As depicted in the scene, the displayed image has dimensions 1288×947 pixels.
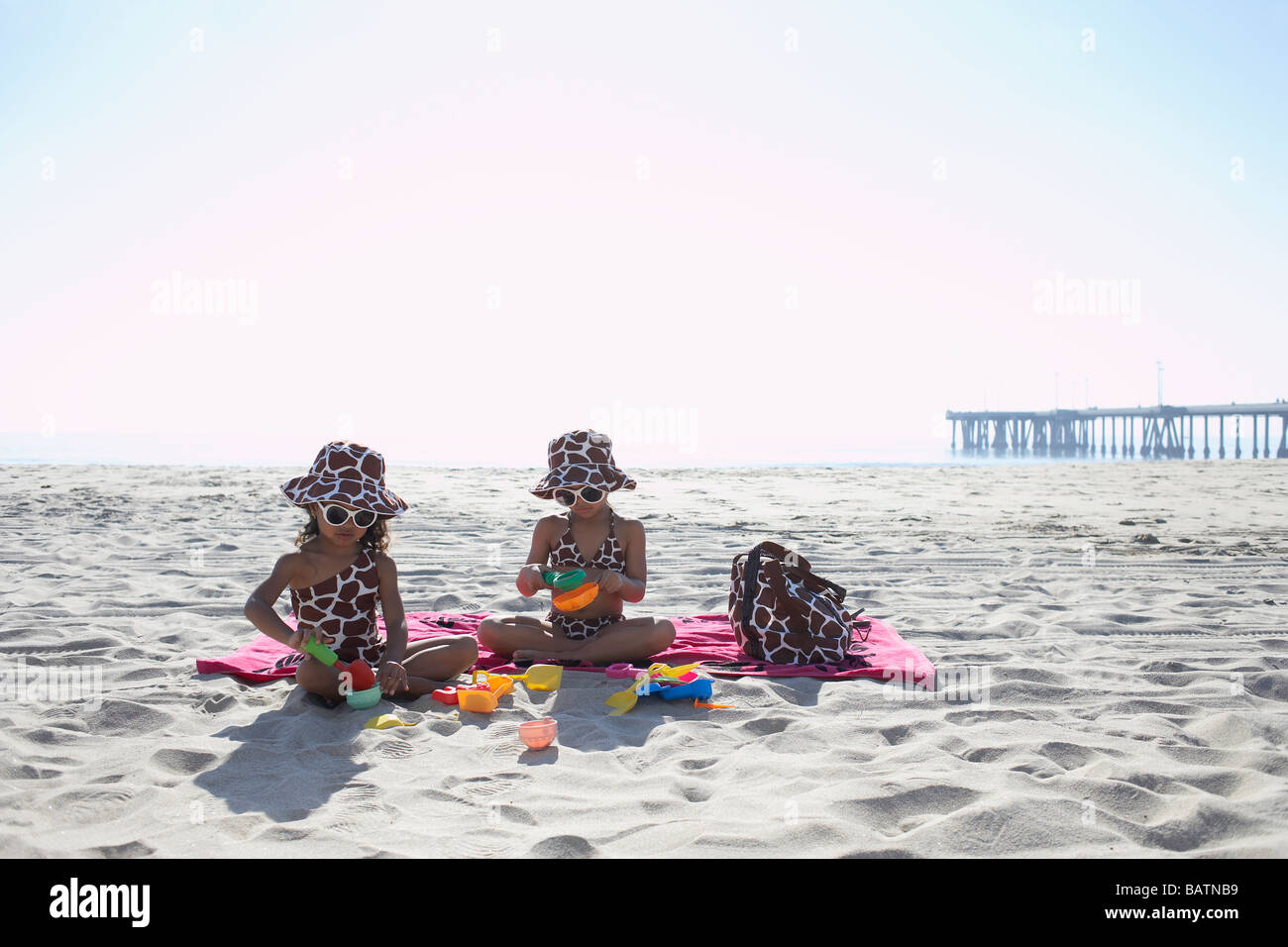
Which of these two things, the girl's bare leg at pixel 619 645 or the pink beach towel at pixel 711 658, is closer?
the pink beach towel at pixel 711 658

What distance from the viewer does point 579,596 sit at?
14.2 feet

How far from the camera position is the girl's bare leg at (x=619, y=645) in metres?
4.55

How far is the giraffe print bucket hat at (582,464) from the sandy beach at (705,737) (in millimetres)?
979

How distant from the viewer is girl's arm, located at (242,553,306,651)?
11.6ft

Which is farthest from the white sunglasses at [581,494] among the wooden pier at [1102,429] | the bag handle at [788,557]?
the wooden pier at [1102,429]

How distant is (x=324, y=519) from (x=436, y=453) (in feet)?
107

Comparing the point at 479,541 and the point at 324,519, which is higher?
the point at 324,519

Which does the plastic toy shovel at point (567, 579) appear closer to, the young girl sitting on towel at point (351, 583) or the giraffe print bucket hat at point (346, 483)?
the young girl sitting on towel at point (351, 583)

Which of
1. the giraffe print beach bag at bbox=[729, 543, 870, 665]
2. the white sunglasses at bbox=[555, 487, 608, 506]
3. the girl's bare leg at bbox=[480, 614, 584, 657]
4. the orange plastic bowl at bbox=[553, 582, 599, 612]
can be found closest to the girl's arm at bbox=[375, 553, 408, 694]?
the girl's bare leg at bbox=[480, 614, 584, 657]

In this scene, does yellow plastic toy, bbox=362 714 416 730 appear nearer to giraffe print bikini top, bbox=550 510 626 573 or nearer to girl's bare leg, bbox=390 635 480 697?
girl's bare leg, bbox=390 635 480 697

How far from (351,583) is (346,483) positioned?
1.66 ft
